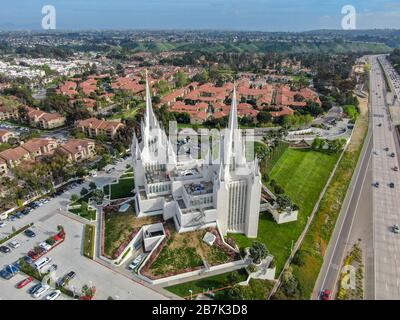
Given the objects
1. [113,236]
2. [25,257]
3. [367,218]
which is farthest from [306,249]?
[25,257]

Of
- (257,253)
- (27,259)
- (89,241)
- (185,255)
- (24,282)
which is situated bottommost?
(24,282)

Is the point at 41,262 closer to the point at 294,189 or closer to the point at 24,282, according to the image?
the point at 24,282

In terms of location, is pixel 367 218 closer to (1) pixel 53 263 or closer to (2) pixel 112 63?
(1) pixel 53 263

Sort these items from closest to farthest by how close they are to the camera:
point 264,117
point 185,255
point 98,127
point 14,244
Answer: point 185,255 → point 14,244 → point 98,127 → point 264,117

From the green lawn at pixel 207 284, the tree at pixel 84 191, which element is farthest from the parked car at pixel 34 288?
the tree at pixel 84 191

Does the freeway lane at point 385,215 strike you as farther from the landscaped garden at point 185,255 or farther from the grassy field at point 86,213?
the grassy field at point 86,213

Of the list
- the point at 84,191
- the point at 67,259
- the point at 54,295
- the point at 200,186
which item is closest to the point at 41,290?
the point at 54,295

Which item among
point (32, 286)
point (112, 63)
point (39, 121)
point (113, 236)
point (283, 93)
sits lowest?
point (32, 286)
